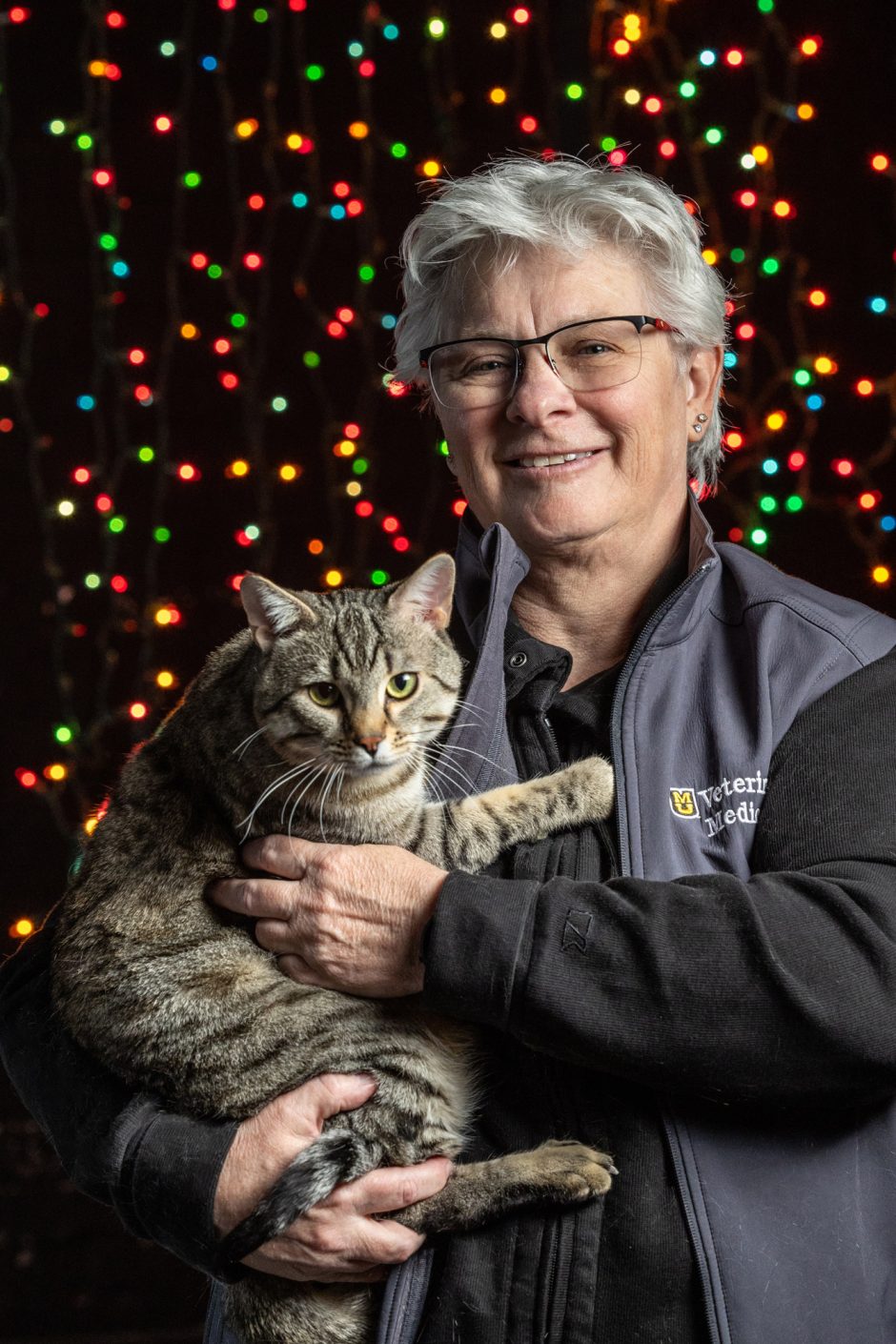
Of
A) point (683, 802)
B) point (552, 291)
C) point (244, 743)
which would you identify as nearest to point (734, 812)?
point (683, 802)

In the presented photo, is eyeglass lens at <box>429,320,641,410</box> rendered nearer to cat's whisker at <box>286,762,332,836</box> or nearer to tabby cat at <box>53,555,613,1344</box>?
tabby cat at <box>53,555,613,1344</box>

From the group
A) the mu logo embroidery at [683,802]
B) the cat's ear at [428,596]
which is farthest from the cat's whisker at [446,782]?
the mu logo embroidery at [683,802]

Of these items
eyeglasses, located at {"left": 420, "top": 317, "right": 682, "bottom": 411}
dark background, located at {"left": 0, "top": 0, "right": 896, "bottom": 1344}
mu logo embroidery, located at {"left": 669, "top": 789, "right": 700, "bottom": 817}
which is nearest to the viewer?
mu logo embroidery, located at {"left": 669, "top": 789, "right": 700, "bottom": 817}

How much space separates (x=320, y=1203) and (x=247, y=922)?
36cm

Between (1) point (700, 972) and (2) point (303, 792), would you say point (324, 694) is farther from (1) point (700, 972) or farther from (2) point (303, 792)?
(1) point (700, 972)

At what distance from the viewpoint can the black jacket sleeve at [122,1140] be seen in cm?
136

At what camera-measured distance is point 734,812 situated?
4.71 ft

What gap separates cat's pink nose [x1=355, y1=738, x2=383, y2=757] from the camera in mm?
1628

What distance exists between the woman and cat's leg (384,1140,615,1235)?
2 cm

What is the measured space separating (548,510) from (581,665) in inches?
9.0

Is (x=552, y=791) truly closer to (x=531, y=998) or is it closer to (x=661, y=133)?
(x=531, y=998)

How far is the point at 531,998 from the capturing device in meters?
1.27

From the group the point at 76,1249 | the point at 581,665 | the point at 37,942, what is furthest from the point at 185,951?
the point at 76,1249

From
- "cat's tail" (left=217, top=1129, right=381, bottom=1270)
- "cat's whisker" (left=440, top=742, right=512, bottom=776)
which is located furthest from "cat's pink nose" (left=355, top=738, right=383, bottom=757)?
"cat's tail" (left=217, top=1129, right=381, bottom=1270)
